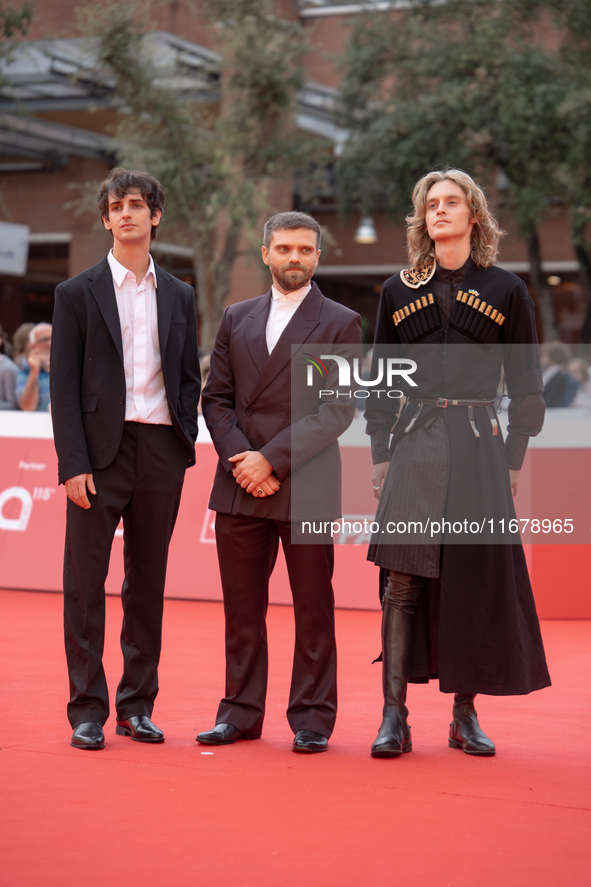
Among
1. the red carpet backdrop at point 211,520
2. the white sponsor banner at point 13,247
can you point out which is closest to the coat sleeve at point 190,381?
the red carpet backdrop at point 211,520

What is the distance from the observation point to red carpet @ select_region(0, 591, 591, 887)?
2.75 metres

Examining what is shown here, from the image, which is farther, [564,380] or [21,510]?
[564,380]

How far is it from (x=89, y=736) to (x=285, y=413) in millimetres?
Answer: 1426

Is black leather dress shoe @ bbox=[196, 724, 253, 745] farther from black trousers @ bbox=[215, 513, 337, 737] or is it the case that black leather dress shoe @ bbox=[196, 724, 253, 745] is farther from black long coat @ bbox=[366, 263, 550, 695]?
black long coat @ bbox=[366, 263, 550, 695]

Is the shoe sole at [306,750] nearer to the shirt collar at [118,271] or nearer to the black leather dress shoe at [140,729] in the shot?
the black leather dress shoe at [140,729]

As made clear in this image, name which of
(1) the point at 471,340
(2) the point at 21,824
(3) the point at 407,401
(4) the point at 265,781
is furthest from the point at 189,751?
(1) the point at 471,340

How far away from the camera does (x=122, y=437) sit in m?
4.04

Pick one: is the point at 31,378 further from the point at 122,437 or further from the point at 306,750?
the point at 306,750

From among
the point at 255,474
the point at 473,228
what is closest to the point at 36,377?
the point at 255,474

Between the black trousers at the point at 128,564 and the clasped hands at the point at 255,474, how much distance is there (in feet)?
0.94

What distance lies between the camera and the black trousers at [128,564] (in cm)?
402

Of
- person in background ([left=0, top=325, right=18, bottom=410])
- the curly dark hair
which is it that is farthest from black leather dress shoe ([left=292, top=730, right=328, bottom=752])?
person in background ([left=0, top=325, right=18, bottom=410])

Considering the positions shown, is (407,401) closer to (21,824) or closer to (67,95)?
(21,824)

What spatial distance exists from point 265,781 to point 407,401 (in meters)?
1.54
